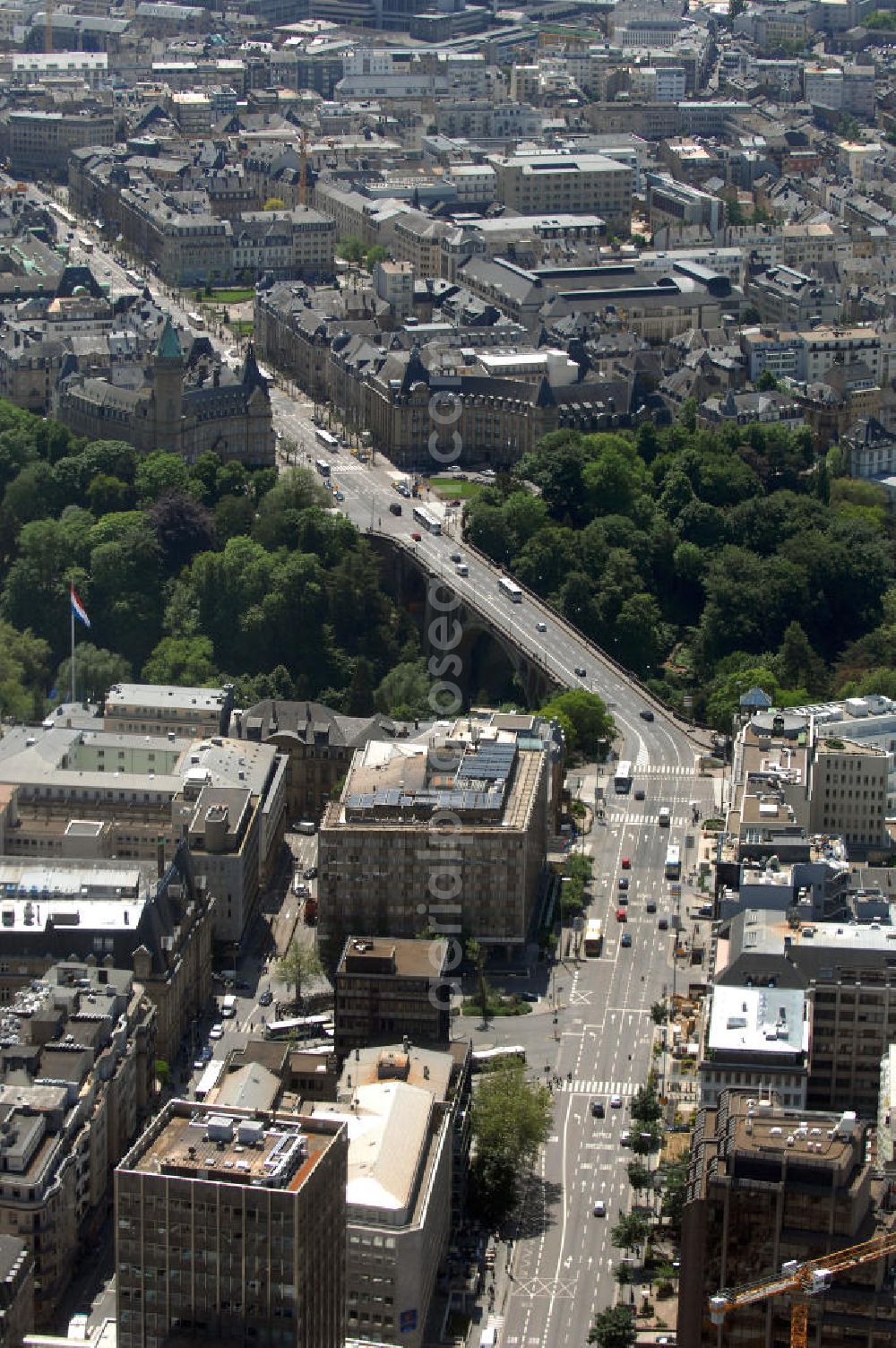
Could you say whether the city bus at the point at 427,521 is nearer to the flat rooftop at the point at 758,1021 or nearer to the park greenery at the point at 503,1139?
the flat rooftop at the point at 758,1021

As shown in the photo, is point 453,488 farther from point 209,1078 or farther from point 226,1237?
point 226,1237

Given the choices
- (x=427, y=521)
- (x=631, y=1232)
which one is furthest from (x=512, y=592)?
(x=631, y=1232)

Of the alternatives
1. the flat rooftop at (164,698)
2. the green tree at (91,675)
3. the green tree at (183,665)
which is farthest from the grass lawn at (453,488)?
the flat rooftop at (164,698)

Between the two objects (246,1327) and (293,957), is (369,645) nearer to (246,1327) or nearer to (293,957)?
(293,957)

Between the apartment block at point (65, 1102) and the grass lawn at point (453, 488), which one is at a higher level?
the apartment block at point (65, 1102)

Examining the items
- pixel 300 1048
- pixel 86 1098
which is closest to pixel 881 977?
pixel 300 1048

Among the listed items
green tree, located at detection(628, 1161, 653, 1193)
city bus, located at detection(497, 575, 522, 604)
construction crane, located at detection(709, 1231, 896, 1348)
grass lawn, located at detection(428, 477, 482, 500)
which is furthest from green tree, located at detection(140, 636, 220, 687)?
construction crane, located at detection(709, 1231, 896, 1348)
